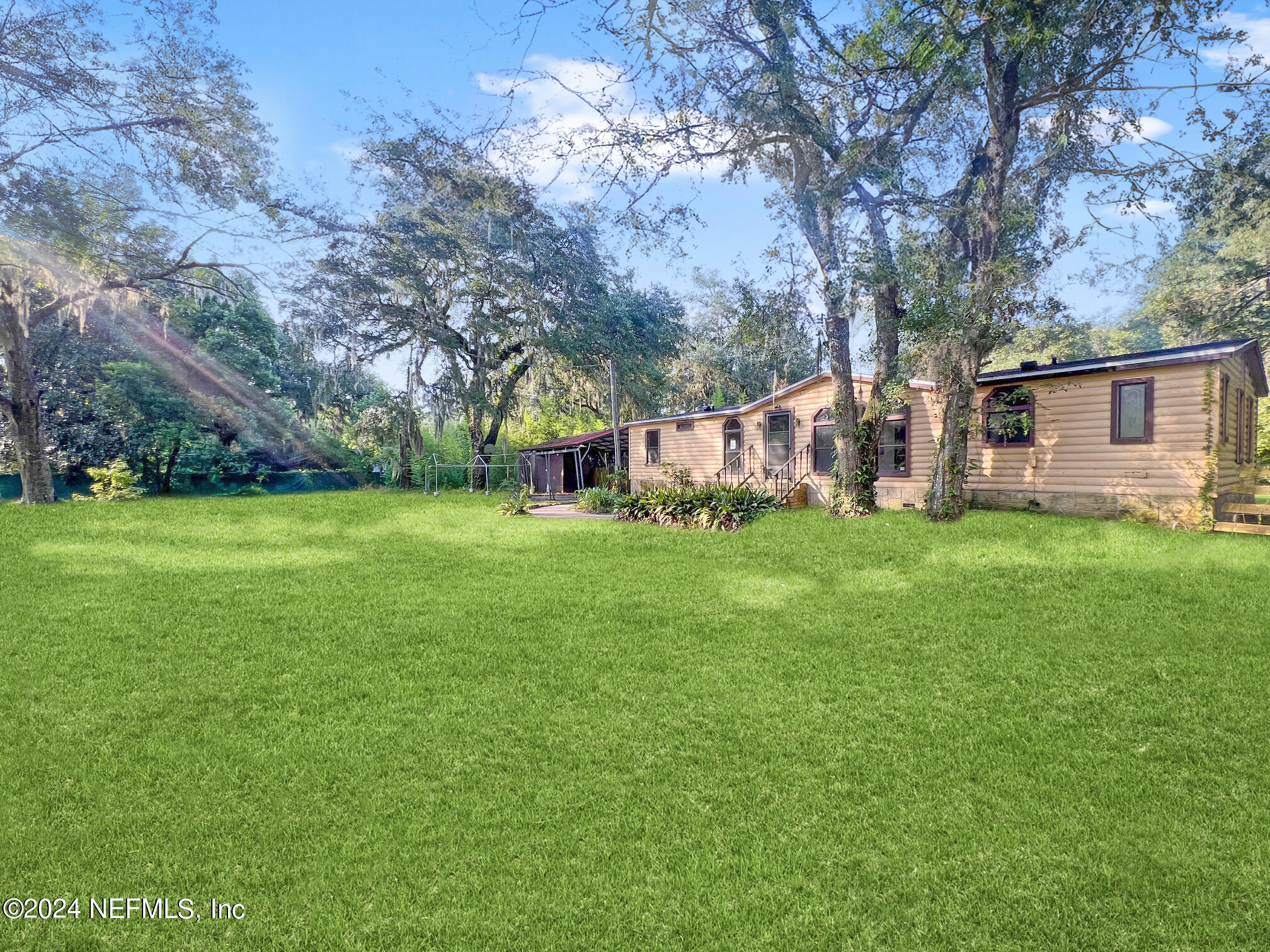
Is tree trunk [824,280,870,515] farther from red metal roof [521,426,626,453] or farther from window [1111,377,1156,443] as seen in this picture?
red metal roof [521,426,626,453]

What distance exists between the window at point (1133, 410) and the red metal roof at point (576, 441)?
14.6m

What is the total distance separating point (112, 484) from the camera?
1942 centimetres

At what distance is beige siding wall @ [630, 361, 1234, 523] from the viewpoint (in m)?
10.7

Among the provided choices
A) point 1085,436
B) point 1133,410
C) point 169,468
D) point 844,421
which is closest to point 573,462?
point 844,421

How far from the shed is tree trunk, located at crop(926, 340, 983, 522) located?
13.0m

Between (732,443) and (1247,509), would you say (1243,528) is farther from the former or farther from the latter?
(732,443)

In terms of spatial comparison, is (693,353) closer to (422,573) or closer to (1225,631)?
(422,573)

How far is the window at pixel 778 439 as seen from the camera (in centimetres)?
1692

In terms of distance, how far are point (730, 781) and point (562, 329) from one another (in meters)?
23.2

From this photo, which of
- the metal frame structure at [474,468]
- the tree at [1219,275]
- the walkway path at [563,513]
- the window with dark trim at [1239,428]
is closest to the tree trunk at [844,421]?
the walkway path at [563,513]

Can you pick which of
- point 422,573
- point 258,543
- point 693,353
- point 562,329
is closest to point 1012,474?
point 422,573

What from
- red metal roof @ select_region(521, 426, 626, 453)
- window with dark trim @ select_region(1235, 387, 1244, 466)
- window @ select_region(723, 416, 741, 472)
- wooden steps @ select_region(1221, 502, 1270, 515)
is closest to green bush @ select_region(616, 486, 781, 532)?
window @ select_region(723, 416, 741, 472)

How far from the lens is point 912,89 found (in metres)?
13.5

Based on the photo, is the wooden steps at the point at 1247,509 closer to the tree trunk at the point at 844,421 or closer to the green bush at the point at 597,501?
the tree trunk at the point at 844,421
